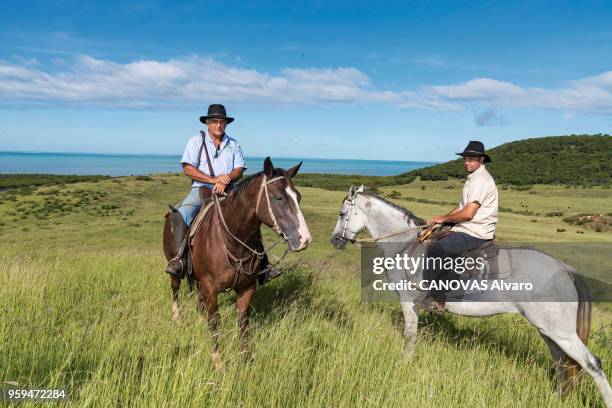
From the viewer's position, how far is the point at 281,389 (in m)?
3.84

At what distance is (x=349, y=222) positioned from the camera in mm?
7320

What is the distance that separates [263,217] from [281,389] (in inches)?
76.5

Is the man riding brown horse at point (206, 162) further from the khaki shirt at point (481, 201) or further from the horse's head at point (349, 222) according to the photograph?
the khaki shirt at point (481, 201)

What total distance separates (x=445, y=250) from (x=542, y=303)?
1.37 metres

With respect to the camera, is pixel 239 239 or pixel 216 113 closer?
pixel 239 239

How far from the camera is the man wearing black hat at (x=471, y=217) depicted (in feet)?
18.4

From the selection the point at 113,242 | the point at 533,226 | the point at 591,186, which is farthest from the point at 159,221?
the point at 591,186

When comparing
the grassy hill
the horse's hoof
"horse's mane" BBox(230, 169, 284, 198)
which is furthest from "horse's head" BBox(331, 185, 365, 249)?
the horse's hoof

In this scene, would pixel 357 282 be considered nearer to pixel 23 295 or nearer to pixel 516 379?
pixel 516 379

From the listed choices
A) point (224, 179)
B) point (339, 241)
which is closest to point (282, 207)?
point (224, 179)

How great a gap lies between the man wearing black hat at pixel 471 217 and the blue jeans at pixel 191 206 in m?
3.77

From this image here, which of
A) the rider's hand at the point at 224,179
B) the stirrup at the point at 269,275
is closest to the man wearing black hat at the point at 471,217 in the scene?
the stirrup at the point at 269,275

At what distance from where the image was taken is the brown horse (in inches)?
188

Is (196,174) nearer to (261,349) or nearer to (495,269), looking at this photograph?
(261,349)
